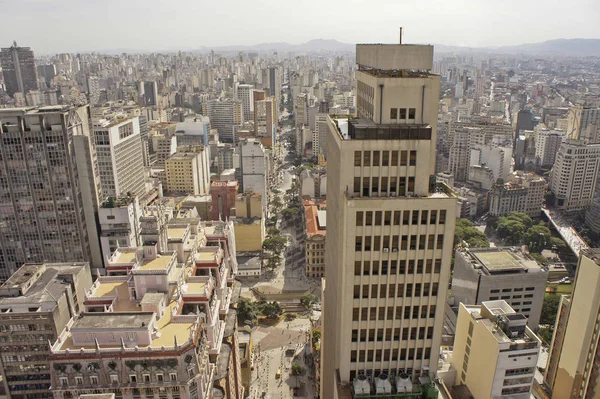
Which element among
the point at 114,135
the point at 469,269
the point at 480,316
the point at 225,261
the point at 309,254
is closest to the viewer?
the point at 480,316

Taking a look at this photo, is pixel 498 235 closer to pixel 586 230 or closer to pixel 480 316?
pixel 586 230

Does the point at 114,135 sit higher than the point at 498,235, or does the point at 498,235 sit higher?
the point at 114,135

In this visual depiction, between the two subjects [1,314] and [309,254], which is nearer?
[1,314]

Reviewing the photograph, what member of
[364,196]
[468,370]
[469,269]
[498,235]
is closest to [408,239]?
[364,196]

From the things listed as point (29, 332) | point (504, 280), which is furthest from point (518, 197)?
point (29, 332)

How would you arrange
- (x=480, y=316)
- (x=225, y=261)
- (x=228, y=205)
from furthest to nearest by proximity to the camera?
(x=228, y=205) → (x=225, y=261) → (x=480, y=316)

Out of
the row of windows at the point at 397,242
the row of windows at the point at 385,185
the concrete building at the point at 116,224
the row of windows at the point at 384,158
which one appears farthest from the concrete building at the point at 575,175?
the row of windows at the point at 384,158
